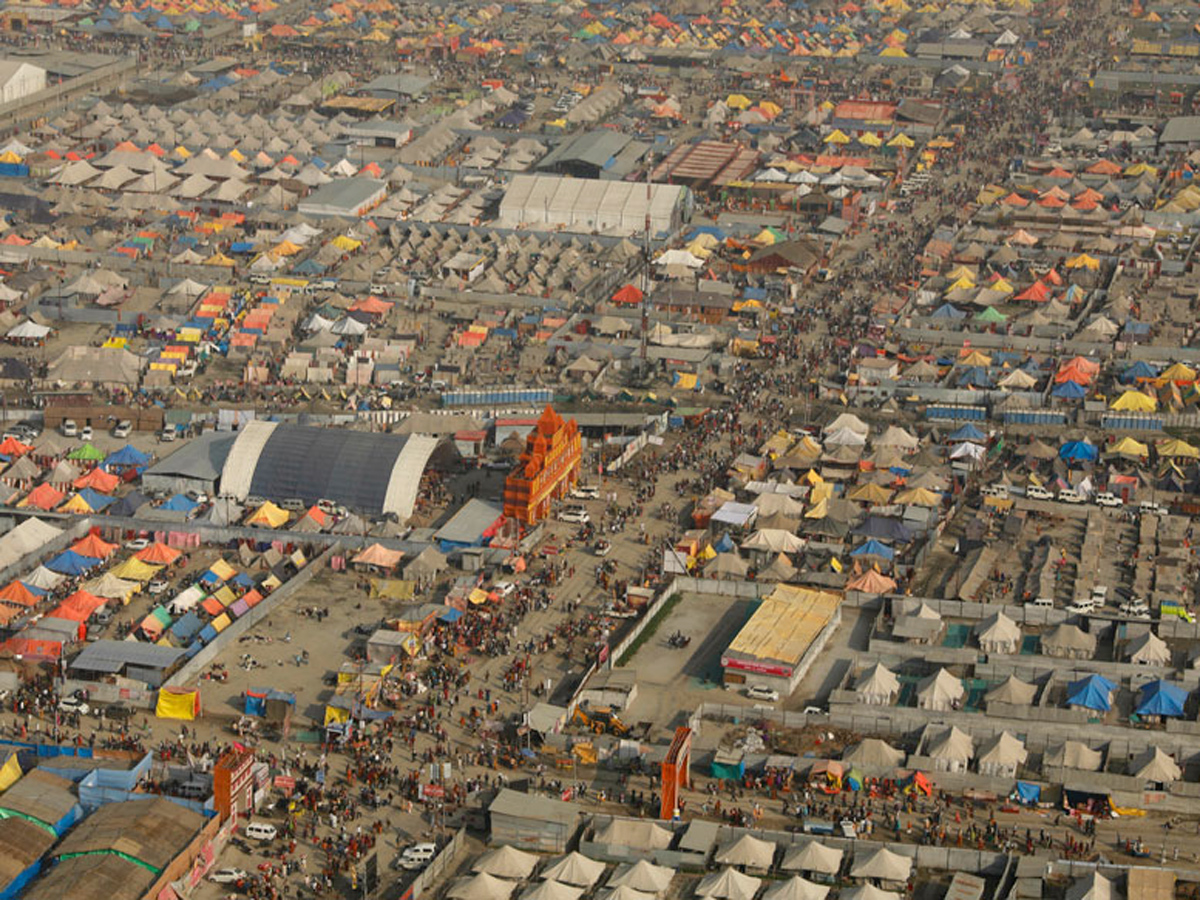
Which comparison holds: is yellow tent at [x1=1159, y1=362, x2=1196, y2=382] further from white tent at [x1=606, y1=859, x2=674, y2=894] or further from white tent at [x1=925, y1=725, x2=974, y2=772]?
white tent at [x1=606, y1=859, x2=674, y2=894]

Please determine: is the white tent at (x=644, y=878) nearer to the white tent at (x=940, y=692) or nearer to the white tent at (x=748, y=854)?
the white tent at (x=748, y=854)

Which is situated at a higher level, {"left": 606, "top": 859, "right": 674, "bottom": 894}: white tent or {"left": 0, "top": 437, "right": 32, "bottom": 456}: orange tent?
{"left": 606, "top": 859, "right": 674, "bottom": 894}: white tent

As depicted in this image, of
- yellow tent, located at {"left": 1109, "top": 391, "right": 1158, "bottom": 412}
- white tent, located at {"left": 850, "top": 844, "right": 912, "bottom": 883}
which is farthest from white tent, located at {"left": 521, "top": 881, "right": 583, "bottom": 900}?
yellow tent, located at {"left": 1109, "top": 391, "right": 1158, "bottom": 412}

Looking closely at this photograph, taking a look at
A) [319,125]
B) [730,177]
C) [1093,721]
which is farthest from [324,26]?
[1093,721]

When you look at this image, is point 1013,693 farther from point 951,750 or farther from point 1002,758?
point 951,750

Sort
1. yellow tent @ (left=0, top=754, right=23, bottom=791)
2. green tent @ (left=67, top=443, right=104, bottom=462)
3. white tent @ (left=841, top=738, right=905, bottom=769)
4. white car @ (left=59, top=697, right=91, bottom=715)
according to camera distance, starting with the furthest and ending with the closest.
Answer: green tent @ (left=67, top=443, right=104, bottom=462)
white car @ (left=59, top=697, right=91, bottom=715)
white tent @ (left=841, top=738, right=905, bottom=769)
yellow tent @ (left=0, top=754, right=23, bottom=791)

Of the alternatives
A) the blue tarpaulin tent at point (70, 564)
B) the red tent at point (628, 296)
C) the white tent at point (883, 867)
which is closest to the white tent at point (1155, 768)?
the white tent at point (883, 867)
